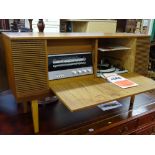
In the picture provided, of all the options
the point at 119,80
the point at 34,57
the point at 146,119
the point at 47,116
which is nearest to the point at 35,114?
the point at 47,116

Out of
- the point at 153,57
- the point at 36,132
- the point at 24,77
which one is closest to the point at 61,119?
the point at 36,132

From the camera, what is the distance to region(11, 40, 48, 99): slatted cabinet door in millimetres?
869

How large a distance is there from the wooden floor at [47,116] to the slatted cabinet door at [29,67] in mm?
246

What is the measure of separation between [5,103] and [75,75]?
0.59 meters

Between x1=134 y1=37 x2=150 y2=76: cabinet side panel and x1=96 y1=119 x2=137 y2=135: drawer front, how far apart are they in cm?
39

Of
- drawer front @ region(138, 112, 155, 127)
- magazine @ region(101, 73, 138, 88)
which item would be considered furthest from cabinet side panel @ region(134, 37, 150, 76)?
drawer front @ region(138, 112, 155, 127)

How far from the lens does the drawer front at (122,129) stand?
3.85 ft

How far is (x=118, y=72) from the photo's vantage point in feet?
4.27

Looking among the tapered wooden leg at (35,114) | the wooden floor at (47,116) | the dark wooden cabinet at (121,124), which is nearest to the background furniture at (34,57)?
the tapered wooden leg at (35,114)

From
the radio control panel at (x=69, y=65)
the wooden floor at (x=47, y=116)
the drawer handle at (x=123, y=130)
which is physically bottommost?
the drawer handle at (x=123, y=130)

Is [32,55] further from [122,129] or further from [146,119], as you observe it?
[146,119]

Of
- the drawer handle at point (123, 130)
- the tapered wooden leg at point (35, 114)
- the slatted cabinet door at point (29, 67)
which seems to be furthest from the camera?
the drawer handle at point (123, 130)

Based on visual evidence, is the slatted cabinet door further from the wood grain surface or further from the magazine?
the magazine

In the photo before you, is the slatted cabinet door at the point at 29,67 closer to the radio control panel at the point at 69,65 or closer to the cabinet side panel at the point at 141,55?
the radio control panel at the point at 69,65
